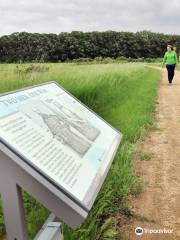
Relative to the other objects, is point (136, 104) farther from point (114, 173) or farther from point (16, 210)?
point (16, 210)

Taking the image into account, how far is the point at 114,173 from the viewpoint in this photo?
4973 mm

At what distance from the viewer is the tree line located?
180 ft

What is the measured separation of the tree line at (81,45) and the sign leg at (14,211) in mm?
50349

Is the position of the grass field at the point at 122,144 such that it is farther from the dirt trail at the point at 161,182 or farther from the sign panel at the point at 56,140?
the sign panel at the point at 56,140

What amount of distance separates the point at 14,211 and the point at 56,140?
1.77ft

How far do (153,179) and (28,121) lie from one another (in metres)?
3.10

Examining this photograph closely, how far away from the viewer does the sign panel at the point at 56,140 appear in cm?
224

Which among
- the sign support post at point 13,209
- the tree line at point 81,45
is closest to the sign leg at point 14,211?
the sign support post at point 13,209

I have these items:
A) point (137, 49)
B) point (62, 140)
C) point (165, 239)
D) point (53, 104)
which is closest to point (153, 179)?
point (165, 239)

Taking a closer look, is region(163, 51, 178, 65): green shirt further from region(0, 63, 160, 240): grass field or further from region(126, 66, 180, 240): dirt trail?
region(126, 66, 180, 240): dirt trail

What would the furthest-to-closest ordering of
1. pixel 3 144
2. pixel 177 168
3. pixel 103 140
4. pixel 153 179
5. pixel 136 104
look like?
1. pixel 136 104
2. pixel 177 168
3. pixel 153 179
4. pixel 103 140
5. pixel 3 144

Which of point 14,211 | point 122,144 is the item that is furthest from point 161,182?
point 14,211

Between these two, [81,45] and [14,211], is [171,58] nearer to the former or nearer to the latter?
[14,211]

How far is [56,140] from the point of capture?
264 cm
